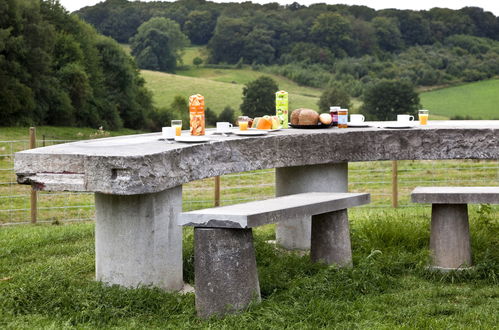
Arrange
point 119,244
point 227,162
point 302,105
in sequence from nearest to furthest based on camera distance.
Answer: point 119,244
point 227,162
point 302,105

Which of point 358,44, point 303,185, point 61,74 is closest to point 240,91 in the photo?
point 358,44

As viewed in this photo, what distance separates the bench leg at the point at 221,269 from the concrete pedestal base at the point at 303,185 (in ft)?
8.14

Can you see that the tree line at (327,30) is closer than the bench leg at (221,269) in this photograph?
No

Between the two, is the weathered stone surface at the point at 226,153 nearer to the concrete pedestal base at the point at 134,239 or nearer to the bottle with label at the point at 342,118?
the bottle with label at the point at 342,118

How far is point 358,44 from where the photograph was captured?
5431 centimetres

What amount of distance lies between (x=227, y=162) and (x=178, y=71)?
57.8 metres

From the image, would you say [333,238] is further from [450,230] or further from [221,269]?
[221,269]

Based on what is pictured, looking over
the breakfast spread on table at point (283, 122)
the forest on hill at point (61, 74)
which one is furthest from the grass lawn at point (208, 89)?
the breakfast spread on table at point (283, 122)

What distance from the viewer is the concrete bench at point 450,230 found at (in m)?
6.90

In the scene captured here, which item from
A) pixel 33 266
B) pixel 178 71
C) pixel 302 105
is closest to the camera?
pixel 33 266

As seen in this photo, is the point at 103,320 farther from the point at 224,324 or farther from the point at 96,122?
the point at 96,122

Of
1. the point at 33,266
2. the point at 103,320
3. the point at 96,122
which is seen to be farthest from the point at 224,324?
the point at 96,122

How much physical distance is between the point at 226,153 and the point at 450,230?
2019 millimetres

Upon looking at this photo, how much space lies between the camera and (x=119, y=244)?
247 inches
